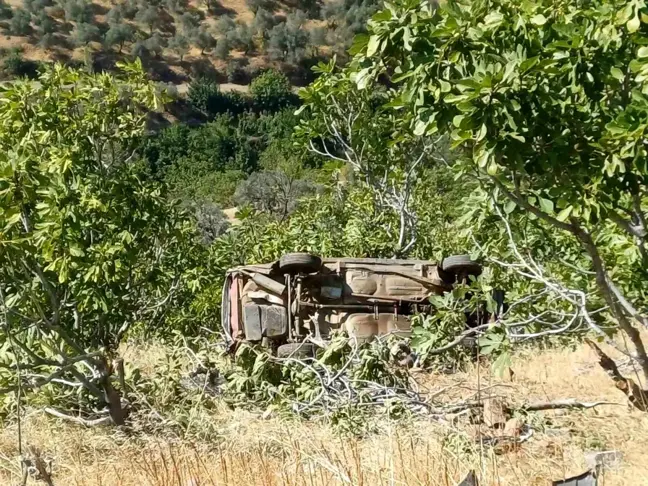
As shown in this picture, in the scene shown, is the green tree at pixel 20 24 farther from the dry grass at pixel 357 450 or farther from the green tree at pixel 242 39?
the dry grass at pixel 357 450

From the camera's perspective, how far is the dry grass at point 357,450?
4008 mm

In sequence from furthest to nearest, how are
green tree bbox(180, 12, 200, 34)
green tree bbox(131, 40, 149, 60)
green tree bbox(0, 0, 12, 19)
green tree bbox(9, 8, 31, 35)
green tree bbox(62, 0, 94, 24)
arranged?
green tree bbox(180, 12, 200, 34) < green tree bbox(62, 0, 94, 24) < green tree bbox(0, 0, 12, 19) < green tree bbox(131, 40, 149, 60) < green tree bbox(9, 8, 31, 35)

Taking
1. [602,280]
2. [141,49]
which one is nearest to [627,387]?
[602,280]

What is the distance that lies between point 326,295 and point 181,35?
62.8 m

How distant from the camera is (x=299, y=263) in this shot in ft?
26.9

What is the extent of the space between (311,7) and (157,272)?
241ft

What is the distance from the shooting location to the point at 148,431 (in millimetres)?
6402

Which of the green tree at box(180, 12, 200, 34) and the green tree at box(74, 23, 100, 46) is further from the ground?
the green tree at box(180, 12, 200, 34)

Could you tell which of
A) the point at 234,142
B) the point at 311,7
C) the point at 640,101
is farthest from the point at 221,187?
the point at 311,7

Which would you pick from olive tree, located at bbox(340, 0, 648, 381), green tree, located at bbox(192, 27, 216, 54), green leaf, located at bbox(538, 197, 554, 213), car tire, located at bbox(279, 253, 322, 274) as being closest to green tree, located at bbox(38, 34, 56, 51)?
green tree, located at bbox(192, 27, 216, 54)

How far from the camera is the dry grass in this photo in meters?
4.01

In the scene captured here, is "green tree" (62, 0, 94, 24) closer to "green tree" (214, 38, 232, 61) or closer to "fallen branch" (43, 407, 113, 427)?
"green tree" (214, 38, 232, 61)

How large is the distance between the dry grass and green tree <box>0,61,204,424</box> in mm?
632

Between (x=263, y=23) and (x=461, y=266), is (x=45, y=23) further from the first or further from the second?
(x=461, y=266)
